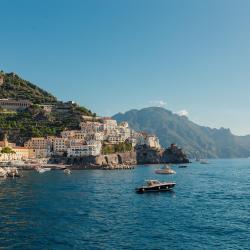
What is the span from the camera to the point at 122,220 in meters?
51.9

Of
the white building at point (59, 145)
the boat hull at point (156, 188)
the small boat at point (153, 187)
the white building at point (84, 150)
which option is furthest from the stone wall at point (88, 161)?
the boat hull at point (156, 188)

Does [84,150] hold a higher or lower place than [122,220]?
higher

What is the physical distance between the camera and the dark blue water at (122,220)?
40562 mm

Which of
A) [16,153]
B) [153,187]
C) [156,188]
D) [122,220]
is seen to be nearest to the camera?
[122,220]

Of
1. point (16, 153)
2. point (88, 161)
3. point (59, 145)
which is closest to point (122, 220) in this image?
point (88, 161)

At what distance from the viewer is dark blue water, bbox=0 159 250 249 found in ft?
133

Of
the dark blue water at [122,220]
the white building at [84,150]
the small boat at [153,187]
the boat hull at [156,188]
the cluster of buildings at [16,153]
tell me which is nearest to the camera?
the dark blue water at [122,220]

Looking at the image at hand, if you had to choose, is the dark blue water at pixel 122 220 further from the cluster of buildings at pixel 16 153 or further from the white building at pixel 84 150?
the white building at pixel 84 150

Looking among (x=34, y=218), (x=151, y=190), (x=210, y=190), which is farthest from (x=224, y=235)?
(x=210, y=190)

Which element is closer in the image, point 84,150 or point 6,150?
point 6,150

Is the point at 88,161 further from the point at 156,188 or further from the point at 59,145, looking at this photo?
the point at 156,188

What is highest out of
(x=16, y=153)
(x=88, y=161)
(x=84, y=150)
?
(x=84, y=150)

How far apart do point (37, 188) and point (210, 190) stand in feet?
131

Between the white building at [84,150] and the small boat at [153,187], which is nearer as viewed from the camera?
the small boat at [153,187]
